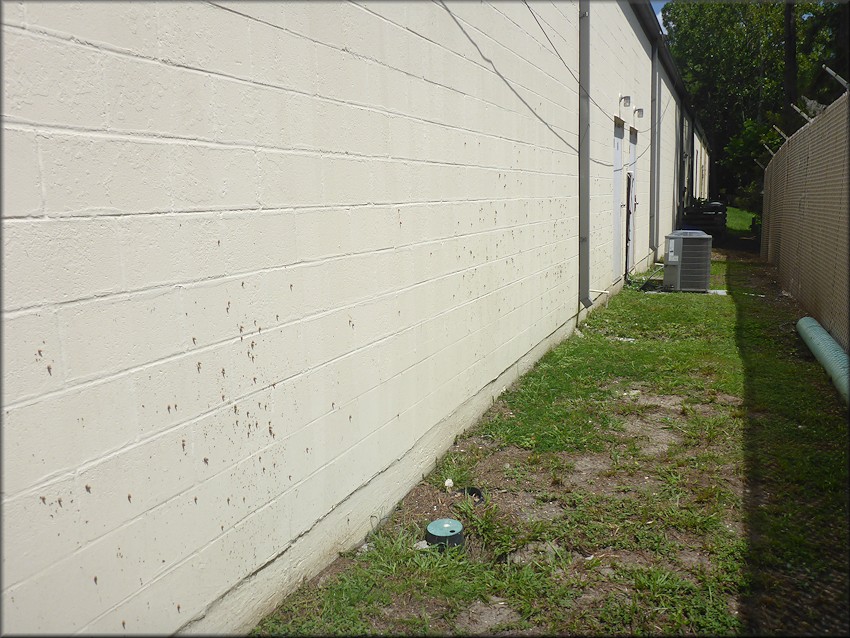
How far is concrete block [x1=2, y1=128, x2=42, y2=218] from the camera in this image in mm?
1748

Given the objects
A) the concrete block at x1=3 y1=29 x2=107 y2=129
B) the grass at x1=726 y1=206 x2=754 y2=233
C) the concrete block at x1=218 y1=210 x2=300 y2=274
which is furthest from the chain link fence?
the grass at x1=726 y1=206 x2=754 y2=233

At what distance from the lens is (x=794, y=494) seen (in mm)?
3779

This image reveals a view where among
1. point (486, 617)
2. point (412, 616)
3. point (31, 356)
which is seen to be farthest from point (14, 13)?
point (486, 617)

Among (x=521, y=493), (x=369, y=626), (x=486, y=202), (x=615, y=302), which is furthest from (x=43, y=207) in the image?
(x=615, y=302)

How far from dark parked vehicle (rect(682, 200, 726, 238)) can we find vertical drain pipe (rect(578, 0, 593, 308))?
1510cm

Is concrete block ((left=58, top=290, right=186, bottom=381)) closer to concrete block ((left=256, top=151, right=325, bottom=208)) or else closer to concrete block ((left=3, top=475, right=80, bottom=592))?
concrete block ((left=3, top=475, right=80, bottom=592))

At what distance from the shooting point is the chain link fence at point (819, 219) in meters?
6.11

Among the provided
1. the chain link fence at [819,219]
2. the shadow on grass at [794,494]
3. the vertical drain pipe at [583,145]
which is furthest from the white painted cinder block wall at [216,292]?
the vertical drain pipe at [583,145]

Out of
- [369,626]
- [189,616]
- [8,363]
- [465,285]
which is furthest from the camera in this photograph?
[465,285]

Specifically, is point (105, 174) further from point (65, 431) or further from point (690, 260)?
point (690, 260)

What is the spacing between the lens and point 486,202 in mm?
5047

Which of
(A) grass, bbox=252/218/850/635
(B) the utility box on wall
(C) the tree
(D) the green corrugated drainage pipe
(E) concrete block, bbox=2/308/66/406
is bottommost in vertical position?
(A) grass, bbox=252/218/850/635

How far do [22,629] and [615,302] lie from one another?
9.55 metres

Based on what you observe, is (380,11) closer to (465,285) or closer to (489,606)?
(465,285)
